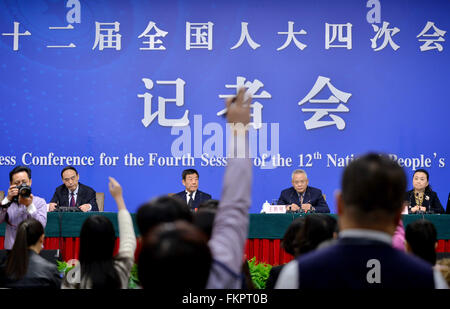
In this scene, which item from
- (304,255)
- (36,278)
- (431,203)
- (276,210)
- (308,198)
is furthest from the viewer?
(308,198)

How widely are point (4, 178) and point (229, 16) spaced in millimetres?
2933

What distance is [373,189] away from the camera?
0.92m

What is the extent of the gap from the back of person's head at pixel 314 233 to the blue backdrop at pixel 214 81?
3965 mm

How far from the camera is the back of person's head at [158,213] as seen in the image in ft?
3.78

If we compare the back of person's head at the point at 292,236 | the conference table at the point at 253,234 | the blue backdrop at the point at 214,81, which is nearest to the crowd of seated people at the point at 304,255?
the back of person's head at the point at 292,236

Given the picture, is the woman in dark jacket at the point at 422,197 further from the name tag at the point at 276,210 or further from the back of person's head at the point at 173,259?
the back of person's head at the point at 173,259

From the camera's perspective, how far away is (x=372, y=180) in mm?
922

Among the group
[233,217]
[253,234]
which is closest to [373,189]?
[233,217]

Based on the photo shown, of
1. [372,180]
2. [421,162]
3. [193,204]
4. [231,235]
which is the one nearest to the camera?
[372,180]

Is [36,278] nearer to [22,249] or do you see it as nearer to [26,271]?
[26,271]

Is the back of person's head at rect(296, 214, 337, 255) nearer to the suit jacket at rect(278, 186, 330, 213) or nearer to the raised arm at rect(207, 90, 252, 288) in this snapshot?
the raised arm at rect(207, 90, 252, 288)

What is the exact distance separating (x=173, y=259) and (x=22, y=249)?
1561 mm
